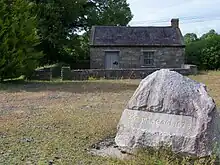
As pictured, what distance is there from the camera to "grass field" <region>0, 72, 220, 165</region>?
5.50 meters

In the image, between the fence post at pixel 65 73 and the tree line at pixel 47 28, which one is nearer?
the tree line at pixel 47 28

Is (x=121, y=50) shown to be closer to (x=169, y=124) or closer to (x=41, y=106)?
(x=41, y=106)

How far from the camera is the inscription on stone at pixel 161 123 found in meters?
5.29

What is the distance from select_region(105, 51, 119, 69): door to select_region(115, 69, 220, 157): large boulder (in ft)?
78.0

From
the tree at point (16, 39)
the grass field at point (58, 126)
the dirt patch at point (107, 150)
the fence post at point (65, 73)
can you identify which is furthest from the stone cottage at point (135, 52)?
the dirt patch at point (107, 150)

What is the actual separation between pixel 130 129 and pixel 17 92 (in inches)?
379

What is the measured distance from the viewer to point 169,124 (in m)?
5.44

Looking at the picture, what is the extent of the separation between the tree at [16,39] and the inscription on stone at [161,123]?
12.4 meters

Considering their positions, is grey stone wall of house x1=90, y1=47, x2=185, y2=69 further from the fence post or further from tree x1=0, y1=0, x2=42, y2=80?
tree x1=0, y1=0, x2=42, y2=80

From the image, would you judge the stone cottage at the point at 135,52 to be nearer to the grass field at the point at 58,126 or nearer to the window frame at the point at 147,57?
the window frame at the point at 147,57

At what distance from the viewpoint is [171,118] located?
5484 mm

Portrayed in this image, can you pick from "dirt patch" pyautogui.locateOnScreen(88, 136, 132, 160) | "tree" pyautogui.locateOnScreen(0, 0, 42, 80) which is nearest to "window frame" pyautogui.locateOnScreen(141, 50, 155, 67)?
"tree" pyautogui.locateOnScreen(0, 0, 42, 80)

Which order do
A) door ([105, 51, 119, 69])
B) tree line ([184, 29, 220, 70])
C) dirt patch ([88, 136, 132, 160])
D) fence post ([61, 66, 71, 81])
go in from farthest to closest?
tree line ([184, 29, 220, 70]) → door ([105, 51, 119, 69]) → fence post ([61, 66, 71, 81]) → dirt patch ([88, 136, 132, 160])

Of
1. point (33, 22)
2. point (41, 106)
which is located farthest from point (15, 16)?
point (41, 106)
